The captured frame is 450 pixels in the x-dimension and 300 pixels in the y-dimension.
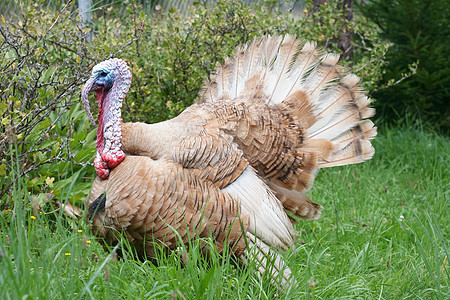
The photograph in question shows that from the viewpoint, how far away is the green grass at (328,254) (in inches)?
90.1

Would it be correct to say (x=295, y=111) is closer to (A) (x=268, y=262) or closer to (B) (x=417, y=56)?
(A) (x=268, y=262)

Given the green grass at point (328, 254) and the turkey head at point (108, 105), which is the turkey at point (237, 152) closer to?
the turkey head at point (108, 105)

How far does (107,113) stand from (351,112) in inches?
70.9

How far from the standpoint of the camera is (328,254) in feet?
12.1

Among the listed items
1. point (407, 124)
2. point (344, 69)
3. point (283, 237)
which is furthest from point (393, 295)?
point (407, 124)

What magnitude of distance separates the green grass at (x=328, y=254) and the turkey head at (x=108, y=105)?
413 millimetres

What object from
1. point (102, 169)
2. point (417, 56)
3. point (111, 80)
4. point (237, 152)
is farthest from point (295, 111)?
point (417, 56)

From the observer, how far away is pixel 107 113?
3195mm

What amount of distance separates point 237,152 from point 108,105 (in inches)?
32.5

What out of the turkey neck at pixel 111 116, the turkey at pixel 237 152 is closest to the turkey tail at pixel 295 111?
the turkey at pixel 237 152

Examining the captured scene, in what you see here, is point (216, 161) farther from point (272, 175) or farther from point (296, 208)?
point (296, 208)

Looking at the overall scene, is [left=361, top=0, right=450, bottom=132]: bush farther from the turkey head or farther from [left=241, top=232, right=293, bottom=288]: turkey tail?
the turkey head

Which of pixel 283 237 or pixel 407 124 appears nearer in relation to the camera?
pixel 283 237

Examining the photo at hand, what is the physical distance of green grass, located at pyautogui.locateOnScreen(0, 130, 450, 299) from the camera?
2.29m
